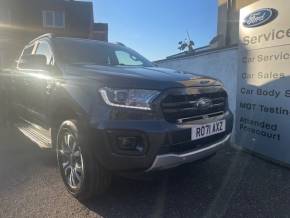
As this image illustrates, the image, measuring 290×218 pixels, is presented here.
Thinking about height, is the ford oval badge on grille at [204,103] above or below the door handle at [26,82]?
below

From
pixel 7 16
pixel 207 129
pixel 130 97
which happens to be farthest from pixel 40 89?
pixel 7 16

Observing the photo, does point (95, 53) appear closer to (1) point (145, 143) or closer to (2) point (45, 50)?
(2) point (45, 50)

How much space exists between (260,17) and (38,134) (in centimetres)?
343

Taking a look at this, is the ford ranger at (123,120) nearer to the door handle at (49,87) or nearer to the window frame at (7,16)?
the door handle at (49,87)

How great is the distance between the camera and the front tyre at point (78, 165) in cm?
304

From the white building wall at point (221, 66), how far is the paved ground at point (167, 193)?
2.02 meters

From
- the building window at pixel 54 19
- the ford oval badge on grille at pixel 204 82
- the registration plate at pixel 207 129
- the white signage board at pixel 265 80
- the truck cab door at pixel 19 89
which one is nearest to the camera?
the registration plate at pixel 207 129

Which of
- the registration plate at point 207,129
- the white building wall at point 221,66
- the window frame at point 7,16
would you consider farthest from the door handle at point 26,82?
the window frame at point 7,16

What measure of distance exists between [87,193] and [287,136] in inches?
106

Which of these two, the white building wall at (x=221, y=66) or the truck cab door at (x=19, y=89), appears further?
the white building wall at (x=221, y=66)

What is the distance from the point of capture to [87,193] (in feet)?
10.4

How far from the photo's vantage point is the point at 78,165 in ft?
10.8

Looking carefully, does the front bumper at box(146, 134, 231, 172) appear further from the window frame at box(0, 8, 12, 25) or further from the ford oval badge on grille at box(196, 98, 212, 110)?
the window frame at box(0, 8, 12, 25)

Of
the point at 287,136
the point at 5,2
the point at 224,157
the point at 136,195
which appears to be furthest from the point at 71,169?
the point at 5,2
